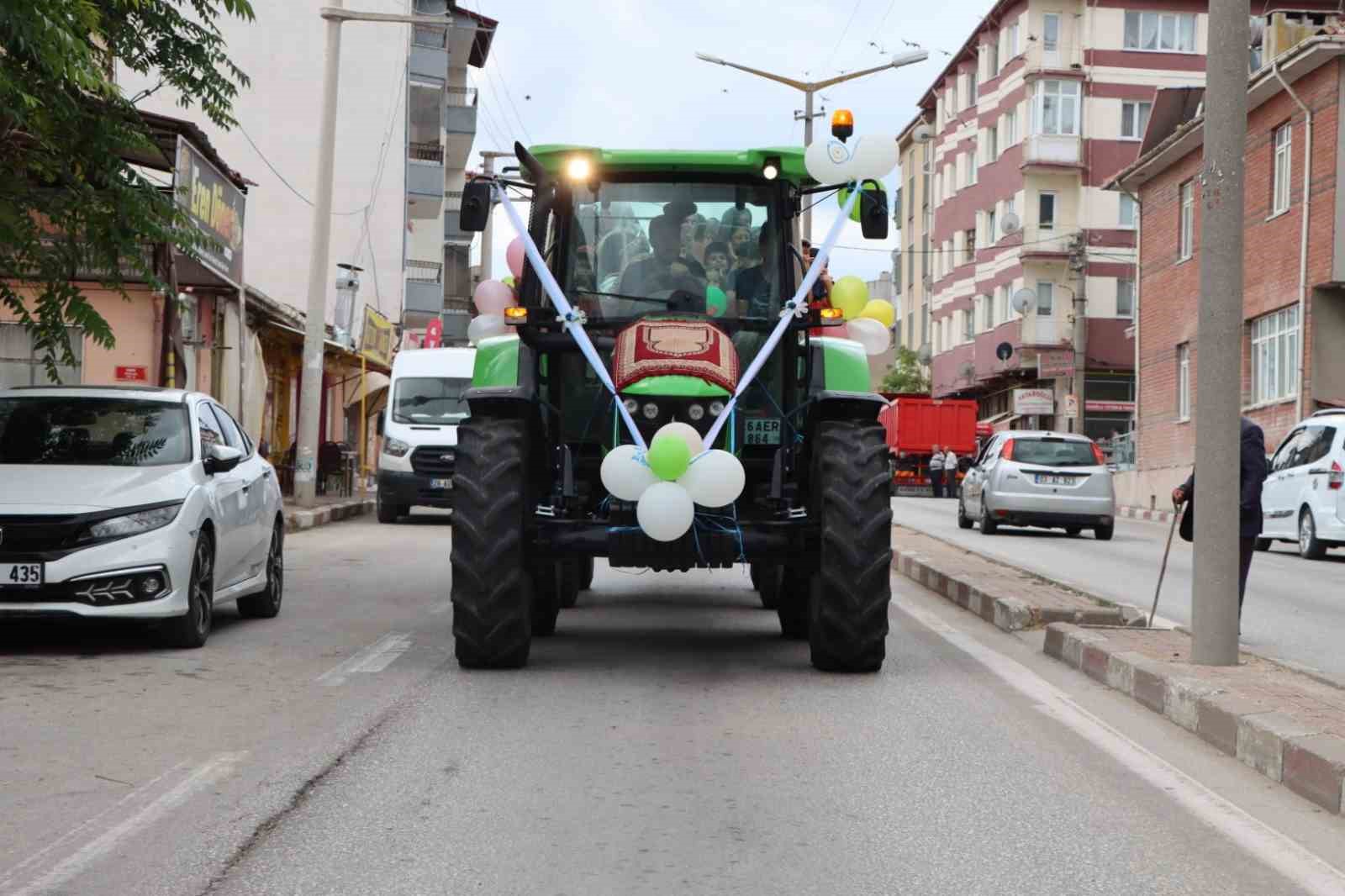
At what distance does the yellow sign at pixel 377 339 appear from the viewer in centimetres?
3753

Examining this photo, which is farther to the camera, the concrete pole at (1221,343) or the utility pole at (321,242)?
the utility pole at (321,242)

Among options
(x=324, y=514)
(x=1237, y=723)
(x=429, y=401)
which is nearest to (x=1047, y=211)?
(x=429, y=401)

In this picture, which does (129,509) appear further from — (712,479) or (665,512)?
(712,479)

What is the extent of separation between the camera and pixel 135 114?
1359cm

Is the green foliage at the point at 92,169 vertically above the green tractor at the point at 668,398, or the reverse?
the green foliage at the point at 92,169

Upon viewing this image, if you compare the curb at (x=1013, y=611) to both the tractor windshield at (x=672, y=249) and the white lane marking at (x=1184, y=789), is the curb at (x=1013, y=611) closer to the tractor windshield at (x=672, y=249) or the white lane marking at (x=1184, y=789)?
the white lane marking at (x=1184, y=789)

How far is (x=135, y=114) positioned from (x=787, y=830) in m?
9.85

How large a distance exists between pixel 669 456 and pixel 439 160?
57667 mm

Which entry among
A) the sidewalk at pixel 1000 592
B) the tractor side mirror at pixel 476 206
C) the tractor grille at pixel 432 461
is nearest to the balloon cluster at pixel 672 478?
the tractor side mirror at pixel 476 206

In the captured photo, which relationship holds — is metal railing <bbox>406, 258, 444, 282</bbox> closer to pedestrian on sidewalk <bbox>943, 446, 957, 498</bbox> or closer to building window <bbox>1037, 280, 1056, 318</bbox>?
pedestrian on sidewalk <bbox>943, 446, 957, 498</bbox>

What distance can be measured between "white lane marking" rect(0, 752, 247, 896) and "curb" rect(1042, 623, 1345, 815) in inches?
161

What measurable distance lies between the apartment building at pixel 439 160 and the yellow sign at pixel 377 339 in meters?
6.94

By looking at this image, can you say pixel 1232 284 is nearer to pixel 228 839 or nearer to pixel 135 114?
pixel 228 839

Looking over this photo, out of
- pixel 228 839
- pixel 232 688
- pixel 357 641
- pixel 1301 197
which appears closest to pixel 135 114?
pixel 357 641
